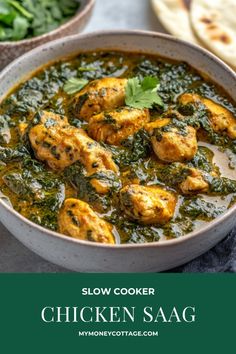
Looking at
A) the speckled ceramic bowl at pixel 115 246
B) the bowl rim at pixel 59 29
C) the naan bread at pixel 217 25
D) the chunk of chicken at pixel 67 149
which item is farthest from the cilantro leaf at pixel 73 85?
the naan bread at pixel 217 25

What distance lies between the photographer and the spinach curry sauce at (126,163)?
4.93 meters

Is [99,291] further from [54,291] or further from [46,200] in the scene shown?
[46,200]

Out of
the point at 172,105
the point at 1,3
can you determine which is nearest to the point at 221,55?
the point at 172,105

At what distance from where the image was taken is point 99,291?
512cm

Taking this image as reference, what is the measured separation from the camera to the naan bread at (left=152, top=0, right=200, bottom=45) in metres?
7.25

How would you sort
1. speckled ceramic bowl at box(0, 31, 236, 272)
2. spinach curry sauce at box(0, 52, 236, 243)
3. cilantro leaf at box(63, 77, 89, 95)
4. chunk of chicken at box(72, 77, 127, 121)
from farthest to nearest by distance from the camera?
cilantro leaf at box(63, 77, 89, 95) → chunk of chicken at box(72, 77, 127, 121) → spinach curry sauce at box(0, 52, 236, 243) → speckled ceramic bowl at box(0, 31, 236, 272)

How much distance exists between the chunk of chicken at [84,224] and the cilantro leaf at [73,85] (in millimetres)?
1362

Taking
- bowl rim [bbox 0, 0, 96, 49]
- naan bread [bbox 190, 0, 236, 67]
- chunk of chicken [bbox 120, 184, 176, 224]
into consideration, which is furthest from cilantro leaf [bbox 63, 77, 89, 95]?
naan bread [bbox 190, 0, 236, 67]

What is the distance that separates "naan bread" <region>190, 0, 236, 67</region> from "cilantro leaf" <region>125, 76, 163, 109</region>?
1.49m

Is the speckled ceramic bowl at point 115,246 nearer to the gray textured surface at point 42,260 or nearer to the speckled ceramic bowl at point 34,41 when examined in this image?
the gray textured surface at point 42,260

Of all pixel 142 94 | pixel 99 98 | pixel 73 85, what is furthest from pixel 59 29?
pixel 142 94

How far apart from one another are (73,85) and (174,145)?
1229mm

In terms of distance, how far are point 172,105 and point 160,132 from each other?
600 mm

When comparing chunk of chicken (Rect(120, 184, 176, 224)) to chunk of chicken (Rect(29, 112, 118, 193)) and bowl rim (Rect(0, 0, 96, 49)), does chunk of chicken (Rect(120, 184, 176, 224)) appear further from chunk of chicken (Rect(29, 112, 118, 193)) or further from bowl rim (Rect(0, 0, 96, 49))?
bowl rim (Rect(0, 0, 96, 49))
